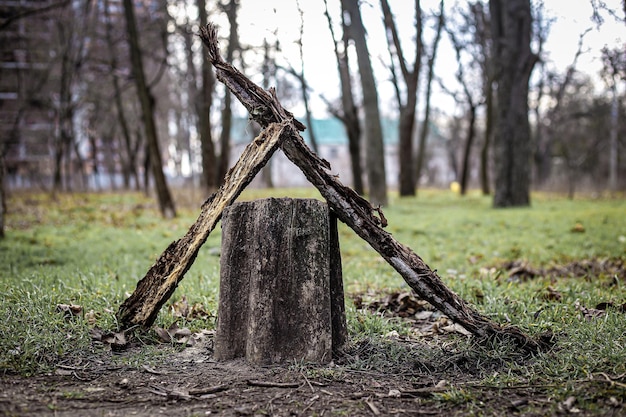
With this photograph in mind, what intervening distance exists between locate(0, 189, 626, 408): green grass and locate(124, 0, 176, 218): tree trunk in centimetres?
92

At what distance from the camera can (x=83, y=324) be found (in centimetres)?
393

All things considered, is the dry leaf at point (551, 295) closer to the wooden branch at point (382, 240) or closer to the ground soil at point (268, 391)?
the wooden branch at point (382, 240)

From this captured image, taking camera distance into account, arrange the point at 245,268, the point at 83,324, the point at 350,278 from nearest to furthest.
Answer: the point at 245,268
the point at 83,324
the point at 350,278

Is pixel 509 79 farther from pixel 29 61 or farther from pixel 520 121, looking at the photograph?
pixel 29 61

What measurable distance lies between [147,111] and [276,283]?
36.5 feet

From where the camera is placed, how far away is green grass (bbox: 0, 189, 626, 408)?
3.40 meters

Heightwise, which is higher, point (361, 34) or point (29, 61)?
point (29, 61)

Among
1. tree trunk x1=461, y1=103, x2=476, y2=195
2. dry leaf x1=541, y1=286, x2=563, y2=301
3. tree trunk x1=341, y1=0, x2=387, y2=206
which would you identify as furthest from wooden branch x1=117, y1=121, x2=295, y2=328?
tree trunk x1=461, y1=103, x2=476, y2=195

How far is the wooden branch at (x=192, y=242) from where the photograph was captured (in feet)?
11.9

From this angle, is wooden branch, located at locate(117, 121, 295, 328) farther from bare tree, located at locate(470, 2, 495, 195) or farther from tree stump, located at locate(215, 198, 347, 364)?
bare tree, located at locate(470, 2, 495, 195)

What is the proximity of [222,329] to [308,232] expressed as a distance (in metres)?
0.87

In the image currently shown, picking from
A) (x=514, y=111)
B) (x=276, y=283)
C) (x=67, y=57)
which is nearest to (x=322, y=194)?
(x=276, y=283)

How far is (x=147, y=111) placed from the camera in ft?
44.2

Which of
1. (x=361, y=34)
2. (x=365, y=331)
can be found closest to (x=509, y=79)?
(x=361, y=34)
